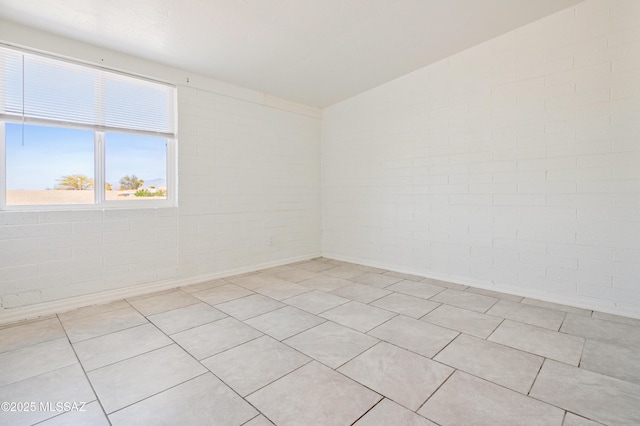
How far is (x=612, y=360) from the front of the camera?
77.0 inches

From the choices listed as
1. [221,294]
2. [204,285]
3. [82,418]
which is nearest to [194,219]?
[204,285]

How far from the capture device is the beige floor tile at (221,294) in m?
3.25

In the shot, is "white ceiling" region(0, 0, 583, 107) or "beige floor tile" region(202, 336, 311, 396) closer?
"beige floor tile" region(202, 336, 311, 396)

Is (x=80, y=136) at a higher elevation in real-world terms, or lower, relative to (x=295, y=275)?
→ higher

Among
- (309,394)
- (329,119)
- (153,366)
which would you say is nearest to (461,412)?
(309,394)

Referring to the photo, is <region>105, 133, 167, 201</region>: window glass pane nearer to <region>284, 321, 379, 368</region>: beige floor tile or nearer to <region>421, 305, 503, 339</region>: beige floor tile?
<region>284, 321, 379, 368</region>: beige floor tile

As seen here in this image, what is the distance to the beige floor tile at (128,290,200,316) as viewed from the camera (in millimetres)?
2961

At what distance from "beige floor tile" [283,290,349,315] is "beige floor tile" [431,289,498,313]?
42.4 inches

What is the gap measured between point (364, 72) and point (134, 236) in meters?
3.61

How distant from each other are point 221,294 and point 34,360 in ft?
5.35

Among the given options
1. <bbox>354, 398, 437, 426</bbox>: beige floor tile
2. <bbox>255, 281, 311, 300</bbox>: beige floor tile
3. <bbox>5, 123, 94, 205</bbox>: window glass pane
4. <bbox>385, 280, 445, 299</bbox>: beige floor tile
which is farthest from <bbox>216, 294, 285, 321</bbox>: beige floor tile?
<bbox>5, 123, 94, 205</bbox>: window glass pane

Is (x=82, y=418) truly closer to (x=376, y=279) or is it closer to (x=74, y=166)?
(x=74, y=166)

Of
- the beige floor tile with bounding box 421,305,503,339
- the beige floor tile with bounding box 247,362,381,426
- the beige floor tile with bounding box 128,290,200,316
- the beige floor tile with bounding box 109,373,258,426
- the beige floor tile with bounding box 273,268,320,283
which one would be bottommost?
the beige floor tile with bounding box 109,373,258,426

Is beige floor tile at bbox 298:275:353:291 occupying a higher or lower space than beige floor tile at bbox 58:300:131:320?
higher
